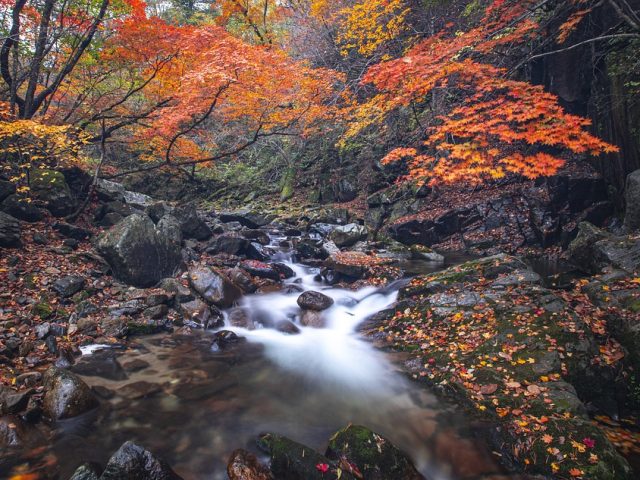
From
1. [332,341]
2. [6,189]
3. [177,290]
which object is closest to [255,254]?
[177,290]

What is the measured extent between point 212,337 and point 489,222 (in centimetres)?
1051

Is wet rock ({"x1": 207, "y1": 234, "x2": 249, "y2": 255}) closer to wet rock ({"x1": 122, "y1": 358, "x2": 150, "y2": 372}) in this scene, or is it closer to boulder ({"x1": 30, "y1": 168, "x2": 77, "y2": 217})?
boulder ({"x1": 30, "y1": 168, "x2": 77, "y2": 217})

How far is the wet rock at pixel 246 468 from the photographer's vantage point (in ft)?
12.0

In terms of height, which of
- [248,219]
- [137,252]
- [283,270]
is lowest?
[283,270]

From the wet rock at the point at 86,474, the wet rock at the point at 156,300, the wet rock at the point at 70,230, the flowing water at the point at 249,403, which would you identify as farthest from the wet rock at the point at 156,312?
the wet rock at the point at 86,474

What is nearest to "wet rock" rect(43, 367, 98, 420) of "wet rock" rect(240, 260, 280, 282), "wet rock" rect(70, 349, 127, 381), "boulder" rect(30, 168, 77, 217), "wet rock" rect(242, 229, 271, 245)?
"wet rock" rect(70, 349, 127, 381)

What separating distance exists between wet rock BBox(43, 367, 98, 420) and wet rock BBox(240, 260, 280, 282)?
6419mm

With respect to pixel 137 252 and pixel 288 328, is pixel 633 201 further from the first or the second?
pixel 137 252

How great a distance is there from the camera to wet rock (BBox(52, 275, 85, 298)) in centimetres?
747

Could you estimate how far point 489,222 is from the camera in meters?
13.1

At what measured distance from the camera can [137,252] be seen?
8.98 m

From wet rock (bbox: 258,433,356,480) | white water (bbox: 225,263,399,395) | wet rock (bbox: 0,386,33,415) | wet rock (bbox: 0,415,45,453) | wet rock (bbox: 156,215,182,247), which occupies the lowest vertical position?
white water (bbox: 225,263,399,395)

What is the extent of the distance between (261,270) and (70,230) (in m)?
5.38

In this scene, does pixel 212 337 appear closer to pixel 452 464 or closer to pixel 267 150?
pixel 452 464
